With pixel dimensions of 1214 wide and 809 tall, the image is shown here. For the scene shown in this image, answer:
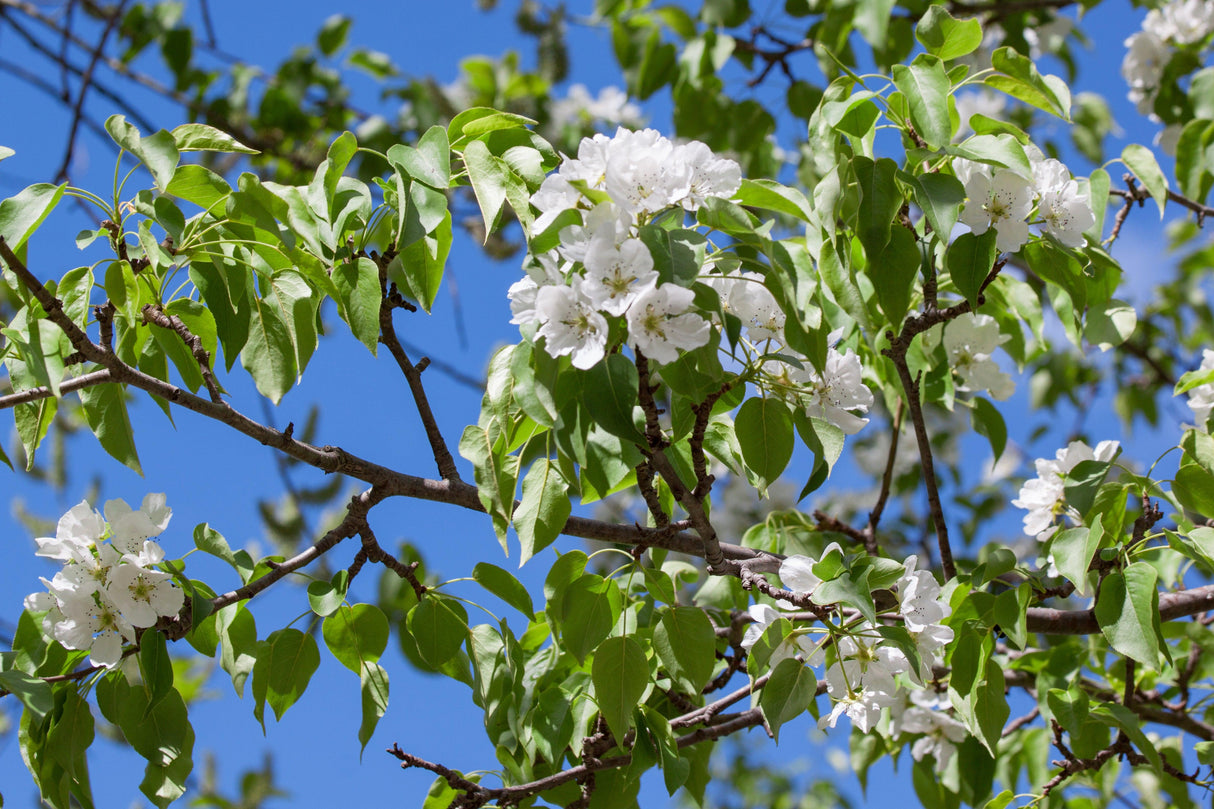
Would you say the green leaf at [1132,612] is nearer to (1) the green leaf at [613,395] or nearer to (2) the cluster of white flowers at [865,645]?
(2) the cluster of white flowers at [865,645]

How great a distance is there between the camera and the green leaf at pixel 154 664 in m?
1.44

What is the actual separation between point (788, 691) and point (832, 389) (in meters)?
0.42

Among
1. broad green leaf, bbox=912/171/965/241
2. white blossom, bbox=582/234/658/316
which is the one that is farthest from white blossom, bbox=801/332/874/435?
white blossom, bbox=582/234/658/316

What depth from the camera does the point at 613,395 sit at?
1156 millimetres

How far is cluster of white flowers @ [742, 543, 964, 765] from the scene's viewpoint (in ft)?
4.68

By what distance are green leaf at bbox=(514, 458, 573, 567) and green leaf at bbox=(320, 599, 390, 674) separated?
35 centimetres

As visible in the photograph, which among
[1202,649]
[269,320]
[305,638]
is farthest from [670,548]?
[1202,649]

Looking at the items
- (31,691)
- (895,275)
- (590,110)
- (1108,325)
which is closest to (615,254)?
(895,275)

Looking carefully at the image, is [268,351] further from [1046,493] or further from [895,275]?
[1046,493]

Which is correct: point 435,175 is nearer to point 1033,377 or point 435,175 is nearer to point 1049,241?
point 1049,241

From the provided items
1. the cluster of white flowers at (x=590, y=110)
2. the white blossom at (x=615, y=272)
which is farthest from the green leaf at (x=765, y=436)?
the cluster of white flowers at (x=590, y=110)

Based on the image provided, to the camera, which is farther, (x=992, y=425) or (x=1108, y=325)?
(x=992, y=425)

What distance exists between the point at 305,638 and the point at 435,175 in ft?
2.37

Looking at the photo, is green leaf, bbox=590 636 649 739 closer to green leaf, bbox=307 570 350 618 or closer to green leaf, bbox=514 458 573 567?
green leaf, bbox=514 458 573 567
